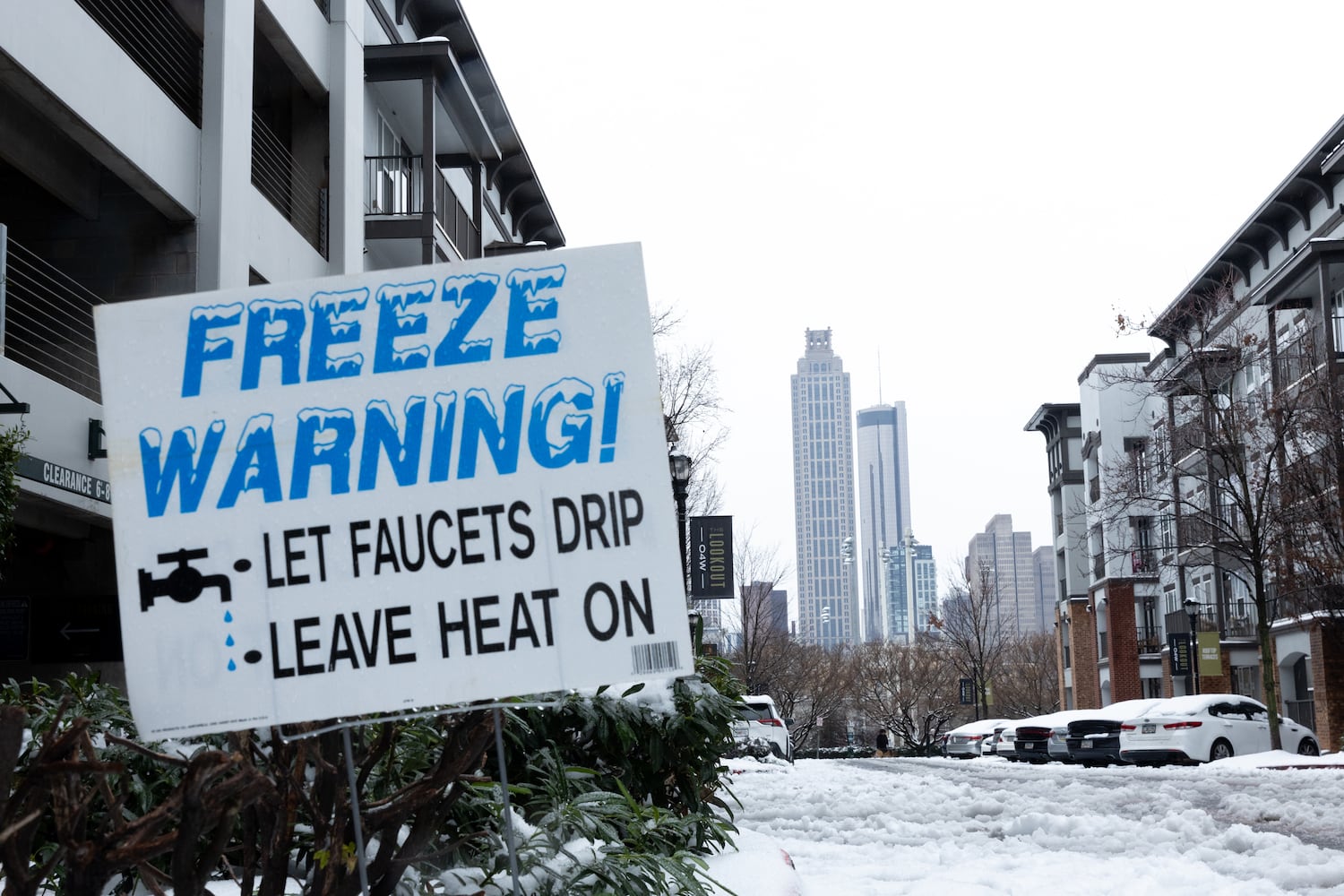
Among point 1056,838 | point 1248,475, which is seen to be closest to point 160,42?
point 1056,838

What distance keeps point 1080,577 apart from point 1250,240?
27.1 m

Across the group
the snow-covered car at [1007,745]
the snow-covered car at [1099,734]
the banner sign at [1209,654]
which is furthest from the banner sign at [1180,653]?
the snow-covered car at [1099,734]

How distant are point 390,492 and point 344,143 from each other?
1774 centimetres

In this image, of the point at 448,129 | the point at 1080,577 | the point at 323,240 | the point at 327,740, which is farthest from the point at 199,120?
the point at 1080,577

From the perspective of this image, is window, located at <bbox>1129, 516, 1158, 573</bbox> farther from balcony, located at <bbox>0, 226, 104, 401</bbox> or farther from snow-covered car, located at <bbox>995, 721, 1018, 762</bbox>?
balcony, located at <bbox>0, 226, 104, 401</bbox>

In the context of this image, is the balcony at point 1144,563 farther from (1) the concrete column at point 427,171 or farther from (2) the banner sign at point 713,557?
(1) the concrete column at point 427,171

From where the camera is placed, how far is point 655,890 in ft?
13.8

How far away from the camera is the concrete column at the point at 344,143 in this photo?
19797 mm

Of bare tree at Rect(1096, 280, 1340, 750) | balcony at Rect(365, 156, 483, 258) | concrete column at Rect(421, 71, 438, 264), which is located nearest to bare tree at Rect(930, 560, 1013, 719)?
bare tree at Rect(1096, 280, 1340, 750)

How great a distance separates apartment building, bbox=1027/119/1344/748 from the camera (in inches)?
1174

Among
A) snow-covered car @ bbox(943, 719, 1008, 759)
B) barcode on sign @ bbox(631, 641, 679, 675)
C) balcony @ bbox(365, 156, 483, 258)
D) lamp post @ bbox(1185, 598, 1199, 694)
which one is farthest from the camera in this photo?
snow-covered car @ bbox(943, 719, 1008, 759)

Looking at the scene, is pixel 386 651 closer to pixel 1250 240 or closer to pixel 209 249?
pixel 209 249

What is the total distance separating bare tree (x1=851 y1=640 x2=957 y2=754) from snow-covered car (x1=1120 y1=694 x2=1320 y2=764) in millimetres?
41560

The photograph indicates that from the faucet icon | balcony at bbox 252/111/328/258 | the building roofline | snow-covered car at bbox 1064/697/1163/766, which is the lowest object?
snow-covered car at bbox 1064/697/1163/766
